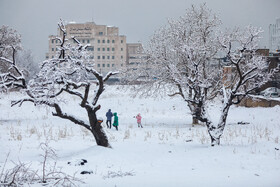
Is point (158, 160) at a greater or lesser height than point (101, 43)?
lesser

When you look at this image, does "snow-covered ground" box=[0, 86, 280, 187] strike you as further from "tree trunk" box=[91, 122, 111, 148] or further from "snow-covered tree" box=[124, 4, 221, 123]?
"snow-covered tree" box=[124, 4, 221, 123]

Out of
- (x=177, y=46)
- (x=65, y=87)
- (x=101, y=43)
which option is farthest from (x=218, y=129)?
(x=101, y=43)

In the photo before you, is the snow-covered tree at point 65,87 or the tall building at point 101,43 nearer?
the snow-covered tree at point 65,87

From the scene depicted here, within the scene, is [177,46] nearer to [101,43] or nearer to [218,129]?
[218,129]

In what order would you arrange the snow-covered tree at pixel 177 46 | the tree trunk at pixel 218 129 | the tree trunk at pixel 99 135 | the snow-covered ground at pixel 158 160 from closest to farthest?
1. the snow-covered ground at pixel 158 160
2. the tree trunk at pixel 99 135
3. the tree trunk at pixel 218 129
4. the snow-covered tree at pixel 177 46

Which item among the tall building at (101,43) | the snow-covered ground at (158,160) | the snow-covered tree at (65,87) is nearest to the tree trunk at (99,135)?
the snow-covered tree at (65,87)

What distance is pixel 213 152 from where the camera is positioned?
11680 millimetres

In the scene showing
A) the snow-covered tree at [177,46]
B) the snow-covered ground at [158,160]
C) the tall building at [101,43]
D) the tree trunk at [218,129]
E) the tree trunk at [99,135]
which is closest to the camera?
the snow-covered ground at [158,160]

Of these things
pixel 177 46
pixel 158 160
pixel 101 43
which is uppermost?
pixel 101 43

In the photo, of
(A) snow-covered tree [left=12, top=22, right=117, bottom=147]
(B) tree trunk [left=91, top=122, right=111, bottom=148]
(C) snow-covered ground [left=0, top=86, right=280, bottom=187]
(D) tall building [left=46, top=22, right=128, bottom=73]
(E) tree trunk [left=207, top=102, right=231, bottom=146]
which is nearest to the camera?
(C) snow-covered ground [left=0, top=86, right=280, bottom=187]

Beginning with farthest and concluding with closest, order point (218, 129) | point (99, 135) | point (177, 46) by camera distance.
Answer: point (177, 46) < point (218, 129) < point (99, 135)

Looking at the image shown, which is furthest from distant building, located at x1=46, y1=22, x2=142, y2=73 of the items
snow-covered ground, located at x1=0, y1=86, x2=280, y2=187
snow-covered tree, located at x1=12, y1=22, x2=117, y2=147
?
snow-covered tree, located at x1=12, y1=22, x2=117, y2=147

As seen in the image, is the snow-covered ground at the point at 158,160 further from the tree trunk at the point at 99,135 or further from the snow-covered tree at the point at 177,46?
the snow-covered tree at the point at 177,46

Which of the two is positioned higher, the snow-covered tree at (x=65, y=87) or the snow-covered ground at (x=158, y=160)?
the snow-covered tree at (x=65, y=87)
